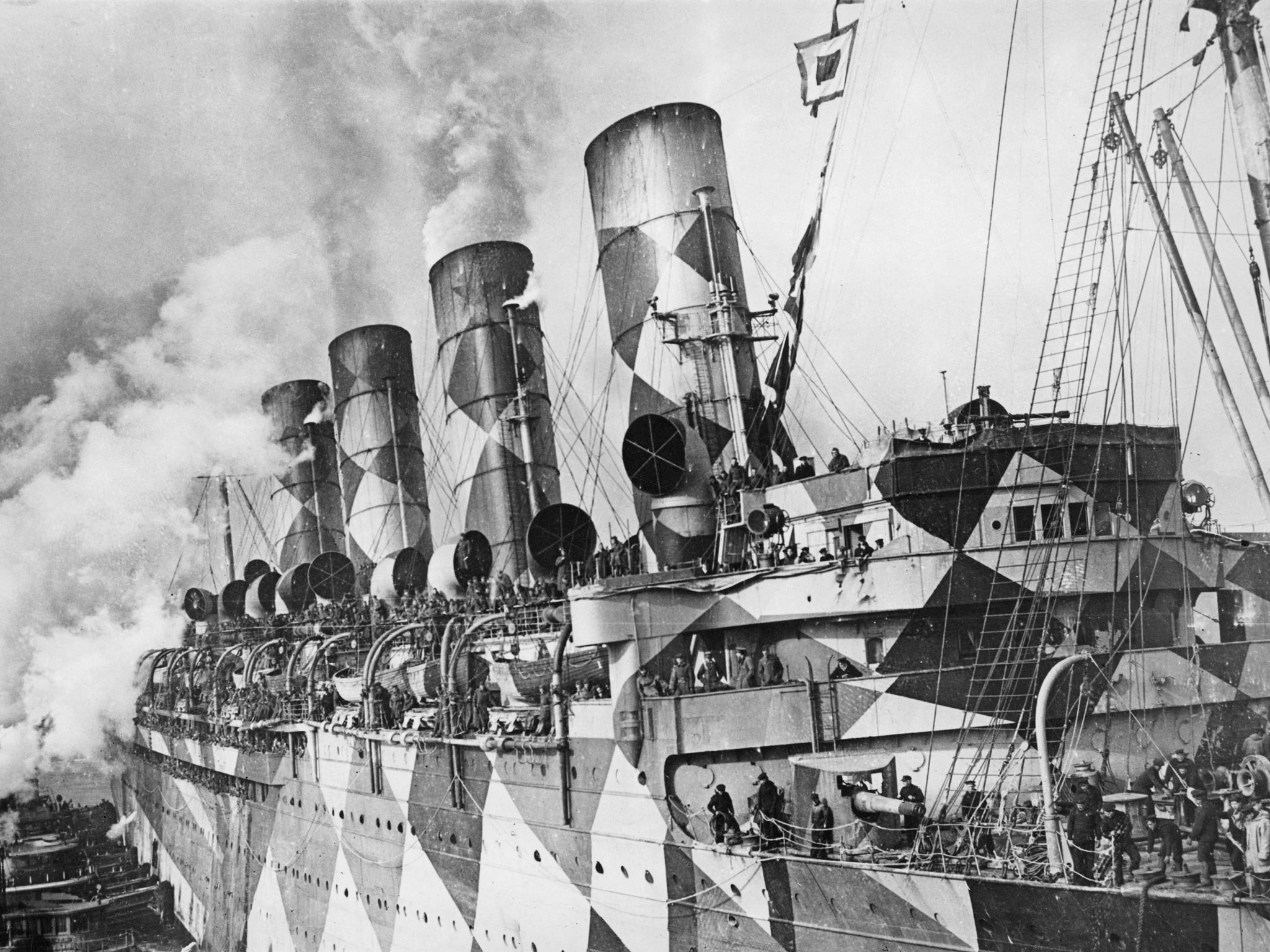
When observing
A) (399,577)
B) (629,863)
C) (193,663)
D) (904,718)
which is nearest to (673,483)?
(629,863)

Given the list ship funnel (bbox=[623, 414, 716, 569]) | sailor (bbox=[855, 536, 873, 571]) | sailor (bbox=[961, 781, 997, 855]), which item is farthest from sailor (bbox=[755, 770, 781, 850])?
ship funnel (bbox=[623, 414, 716, 569])

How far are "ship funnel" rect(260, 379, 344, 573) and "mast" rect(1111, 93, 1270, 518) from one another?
3296 cm

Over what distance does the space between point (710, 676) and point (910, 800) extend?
3.02 meters

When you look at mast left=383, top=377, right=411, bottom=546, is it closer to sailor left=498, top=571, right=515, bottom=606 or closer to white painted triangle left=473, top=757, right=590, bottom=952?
sailor left=498, top=571, right=515, bottom=606

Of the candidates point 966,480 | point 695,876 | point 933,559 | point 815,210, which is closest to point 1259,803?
point 933,559

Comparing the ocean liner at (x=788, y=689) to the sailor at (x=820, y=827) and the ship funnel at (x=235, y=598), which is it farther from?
the ship funnel at (x=235, y=598)

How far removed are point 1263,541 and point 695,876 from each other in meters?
7.86

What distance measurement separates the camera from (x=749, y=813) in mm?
11359

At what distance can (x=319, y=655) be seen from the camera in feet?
73.9

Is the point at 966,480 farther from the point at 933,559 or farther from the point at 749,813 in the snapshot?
the point at 749,813

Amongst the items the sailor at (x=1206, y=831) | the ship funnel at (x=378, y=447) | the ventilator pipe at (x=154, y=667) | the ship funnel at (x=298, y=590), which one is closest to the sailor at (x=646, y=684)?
the sailor at (x=1206, y=831)

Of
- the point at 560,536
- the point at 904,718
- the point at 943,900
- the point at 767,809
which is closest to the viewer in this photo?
the point at 943,900

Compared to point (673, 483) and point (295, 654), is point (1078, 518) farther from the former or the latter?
point (295, 654)

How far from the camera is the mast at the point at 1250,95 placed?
771cm
